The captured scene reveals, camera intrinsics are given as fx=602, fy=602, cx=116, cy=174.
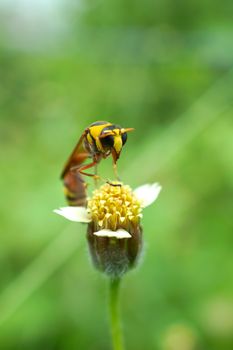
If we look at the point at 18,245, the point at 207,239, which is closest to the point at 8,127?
the point at 18,245

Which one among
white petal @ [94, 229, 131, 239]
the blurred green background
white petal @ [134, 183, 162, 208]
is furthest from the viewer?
the blurred green background

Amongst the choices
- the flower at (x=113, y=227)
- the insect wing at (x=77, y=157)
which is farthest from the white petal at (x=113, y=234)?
the insect wing at (x=77, y=157)

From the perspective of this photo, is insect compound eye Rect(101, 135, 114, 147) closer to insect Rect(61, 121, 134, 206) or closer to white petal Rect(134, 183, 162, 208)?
insect Rect(61, 121, 134, 206)

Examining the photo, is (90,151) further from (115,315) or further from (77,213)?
(115,315)

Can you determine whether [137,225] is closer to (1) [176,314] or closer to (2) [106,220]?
(2) [106,220]

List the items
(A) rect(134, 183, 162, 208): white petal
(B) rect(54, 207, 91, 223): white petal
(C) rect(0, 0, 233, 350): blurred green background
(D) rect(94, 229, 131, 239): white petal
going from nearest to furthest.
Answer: (D) rect(94, 229, 131, 239): white petal → (B) rect(54, 207, 91, 223): white petal → (A) rect(134, 183, 162, 208): white petal → (C) rect(0, 0, 233, 350): blurred green background

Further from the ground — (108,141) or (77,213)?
(108,141)

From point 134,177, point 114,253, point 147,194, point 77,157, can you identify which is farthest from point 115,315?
point 134,177

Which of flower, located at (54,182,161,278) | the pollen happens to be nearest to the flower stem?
flower, located at (54,182,161,278)
